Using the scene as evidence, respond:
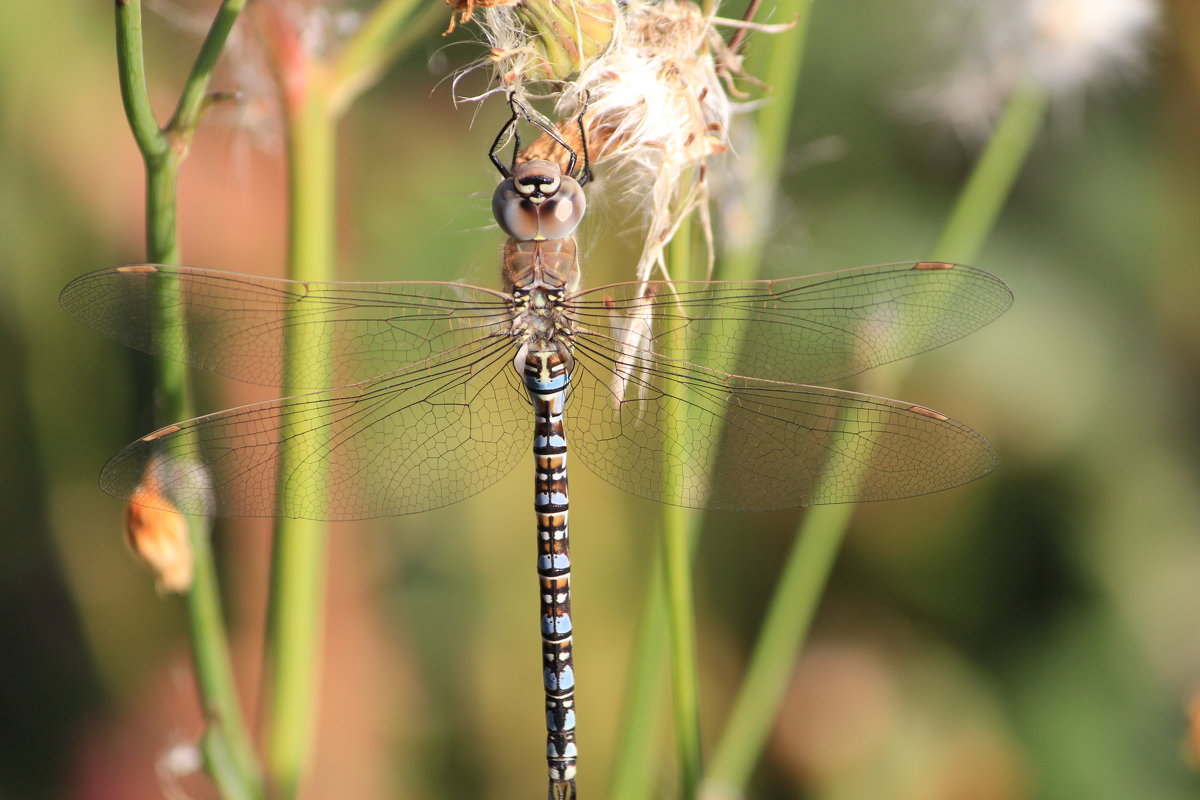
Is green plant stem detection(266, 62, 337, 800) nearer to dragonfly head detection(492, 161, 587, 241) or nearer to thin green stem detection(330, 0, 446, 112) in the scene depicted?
thin green stem detection(330, 0, 446, 112)

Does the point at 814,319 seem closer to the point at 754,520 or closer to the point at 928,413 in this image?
the point at 928,413

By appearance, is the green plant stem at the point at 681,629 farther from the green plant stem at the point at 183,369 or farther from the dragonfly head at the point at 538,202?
the green plant stem at the point at 183,369

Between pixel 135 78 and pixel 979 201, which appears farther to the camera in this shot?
pixel 979 201

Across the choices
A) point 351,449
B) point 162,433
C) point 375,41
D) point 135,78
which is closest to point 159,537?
point 162,433

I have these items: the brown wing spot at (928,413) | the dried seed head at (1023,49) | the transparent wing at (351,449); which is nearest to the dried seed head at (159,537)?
the transparent wing at (351,449)

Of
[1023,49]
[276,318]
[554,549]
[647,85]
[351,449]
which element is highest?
[1023,49]

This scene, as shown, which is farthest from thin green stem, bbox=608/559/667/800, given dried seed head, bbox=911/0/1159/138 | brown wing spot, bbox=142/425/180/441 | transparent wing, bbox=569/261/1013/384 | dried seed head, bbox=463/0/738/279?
A: dried seed head, bbox=911/0/1159/138
